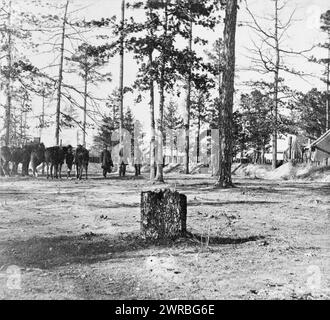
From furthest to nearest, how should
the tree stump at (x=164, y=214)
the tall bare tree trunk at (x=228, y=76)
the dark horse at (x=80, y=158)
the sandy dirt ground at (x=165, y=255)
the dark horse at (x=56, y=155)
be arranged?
the dark horse at (x=56, y=155) < the dark horse at (x=80, y=158) < the tall bare tree trunk at (x=228, y=76) < the tree stump at (x=164, y=214) < the sandy dirt ground at (x=165, y=255)

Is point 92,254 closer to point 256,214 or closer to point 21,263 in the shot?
point 21,263

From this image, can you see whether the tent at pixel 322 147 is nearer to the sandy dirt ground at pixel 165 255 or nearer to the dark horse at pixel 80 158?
the dark horse at pixel 80 158

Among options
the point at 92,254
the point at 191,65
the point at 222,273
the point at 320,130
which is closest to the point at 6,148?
the point at 191,65

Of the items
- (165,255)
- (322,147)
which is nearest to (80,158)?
(165,255)

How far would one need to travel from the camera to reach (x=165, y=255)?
252 inches

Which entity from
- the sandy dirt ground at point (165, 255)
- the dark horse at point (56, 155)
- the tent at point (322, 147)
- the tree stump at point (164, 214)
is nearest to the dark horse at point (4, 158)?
the dark horse at point (56, 155)

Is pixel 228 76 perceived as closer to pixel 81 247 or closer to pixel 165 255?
pixel 81 247

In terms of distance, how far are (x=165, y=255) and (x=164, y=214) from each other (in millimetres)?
985

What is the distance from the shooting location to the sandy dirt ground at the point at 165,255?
4965 millimetres

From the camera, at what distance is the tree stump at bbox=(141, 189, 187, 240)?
7.21m

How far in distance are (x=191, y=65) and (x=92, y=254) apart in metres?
14.7

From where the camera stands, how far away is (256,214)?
1032 cm

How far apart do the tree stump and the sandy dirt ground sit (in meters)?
0.22

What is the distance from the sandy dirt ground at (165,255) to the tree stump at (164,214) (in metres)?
0.22
